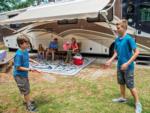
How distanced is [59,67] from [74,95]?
3799mm

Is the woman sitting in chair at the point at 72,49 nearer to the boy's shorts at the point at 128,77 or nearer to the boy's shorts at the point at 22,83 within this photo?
the boy's shorts at the point at 22,83

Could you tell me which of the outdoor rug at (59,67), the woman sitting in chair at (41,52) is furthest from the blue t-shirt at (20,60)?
the woman sitting in chair at (41,52)

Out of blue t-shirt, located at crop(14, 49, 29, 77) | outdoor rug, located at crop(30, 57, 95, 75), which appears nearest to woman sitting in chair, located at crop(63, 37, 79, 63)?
outdoor rug, located at crop(30, 57, 95, 75)

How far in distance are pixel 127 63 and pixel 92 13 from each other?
4390 mm

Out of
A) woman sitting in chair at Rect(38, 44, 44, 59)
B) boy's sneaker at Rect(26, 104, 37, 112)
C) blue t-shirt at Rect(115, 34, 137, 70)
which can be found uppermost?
blue t-shirt at Rect(115, 34, 137, 70)

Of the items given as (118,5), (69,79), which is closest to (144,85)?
(69,79)

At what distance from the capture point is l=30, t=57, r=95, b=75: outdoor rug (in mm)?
9786

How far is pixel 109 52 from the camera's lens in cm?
1188

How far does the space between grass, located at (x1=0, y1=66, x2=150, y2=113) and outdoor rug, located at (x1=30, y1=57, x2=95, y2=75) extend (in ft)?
2.61

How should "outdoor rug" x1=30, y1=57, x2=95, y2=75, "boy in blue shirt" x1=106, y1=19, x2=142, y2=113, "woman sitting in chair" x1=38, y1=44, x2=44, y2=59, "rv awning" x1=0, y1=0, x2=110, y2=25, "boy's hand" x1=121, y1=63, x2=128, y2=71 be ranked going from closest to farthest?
"boy's hand" x1=121, y1=63, x2=128, y2=71, "boy in blue shirt" x1=106, y1=19, x2=142, y2=113, "rv awning" x1=0, y1=0, x2=110, y2=25, "outdoor rug" x1=30, y1=57, x2=95, y2=75, "woman sitting in chair" x1=38, y1=44, x2=44, y2=59

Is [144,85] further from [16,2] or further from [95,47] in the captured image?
[16,2]

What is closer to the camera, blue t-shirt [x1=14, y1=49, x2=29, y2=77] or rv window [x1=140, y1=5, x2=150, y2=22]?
blue t-shirt [x1=14, y1=49, x2=29, y2=77]

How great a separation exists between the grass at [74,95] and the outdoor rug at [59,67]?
2.61 ft

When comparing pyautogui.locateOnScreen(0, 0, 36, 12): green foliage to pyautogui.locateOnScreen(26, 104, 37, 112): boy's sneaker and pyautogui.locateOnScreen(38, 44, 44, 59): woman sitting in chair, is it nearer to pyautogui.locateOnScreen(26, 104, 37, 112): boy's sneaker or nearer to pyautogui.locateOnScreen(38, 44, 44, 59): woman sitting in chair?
pyautogui.locateOnScreen(38, 44, 44, 59): woman sitting in chair
